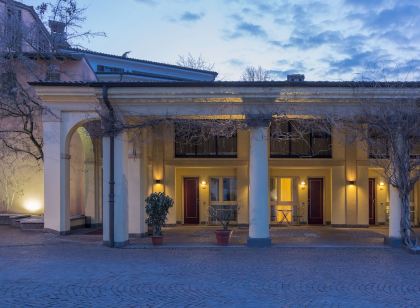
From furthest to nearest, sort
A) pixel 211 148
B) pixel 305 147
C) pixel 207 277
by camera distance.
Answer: pixel 211 148, pixel 305 147, pixel 207 277

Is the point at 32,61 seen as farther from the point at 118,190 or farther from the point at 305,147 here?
the point at 305,147

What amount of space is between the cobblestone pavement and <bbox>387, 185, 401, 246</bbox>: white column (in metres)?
0.64

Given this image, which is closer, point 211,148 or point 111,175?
point 111,175

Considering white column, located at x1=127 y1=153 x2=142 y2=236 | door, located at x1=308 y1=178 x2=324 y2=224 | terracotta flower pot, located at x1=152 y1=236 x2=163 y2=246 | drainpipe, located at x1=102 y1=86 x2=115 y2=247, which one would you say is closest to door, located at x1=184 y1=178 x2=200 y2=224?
door, located at x1=308 y1=178 x2=324 y2=224

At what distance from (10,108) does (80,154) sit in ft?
9.78

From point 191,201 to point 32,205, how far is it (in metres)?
6.15

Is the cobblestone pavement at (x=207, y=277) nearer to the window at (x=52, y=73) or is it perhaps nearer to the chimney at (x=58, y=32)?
the window at (x=52, y=73)

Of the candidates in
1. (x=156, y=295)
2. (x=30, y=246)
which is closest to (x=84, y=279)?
(x=156, y=295)

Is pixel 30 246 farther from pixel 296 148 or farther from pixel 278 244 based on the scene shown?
pixel 296 148

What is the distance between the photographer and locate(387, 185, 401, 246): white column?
1500cm

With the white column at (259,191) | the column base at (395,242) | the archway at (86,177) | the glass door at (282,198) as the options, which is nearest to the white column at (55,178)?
the archway at (86,177)

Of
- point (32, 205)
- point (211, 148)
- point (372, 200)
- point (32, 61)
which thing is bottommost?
point (32, 205)

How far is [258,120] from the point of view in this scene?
1484 cm

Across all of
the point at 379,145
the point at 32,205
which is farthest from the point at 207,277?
the point at 32,205
